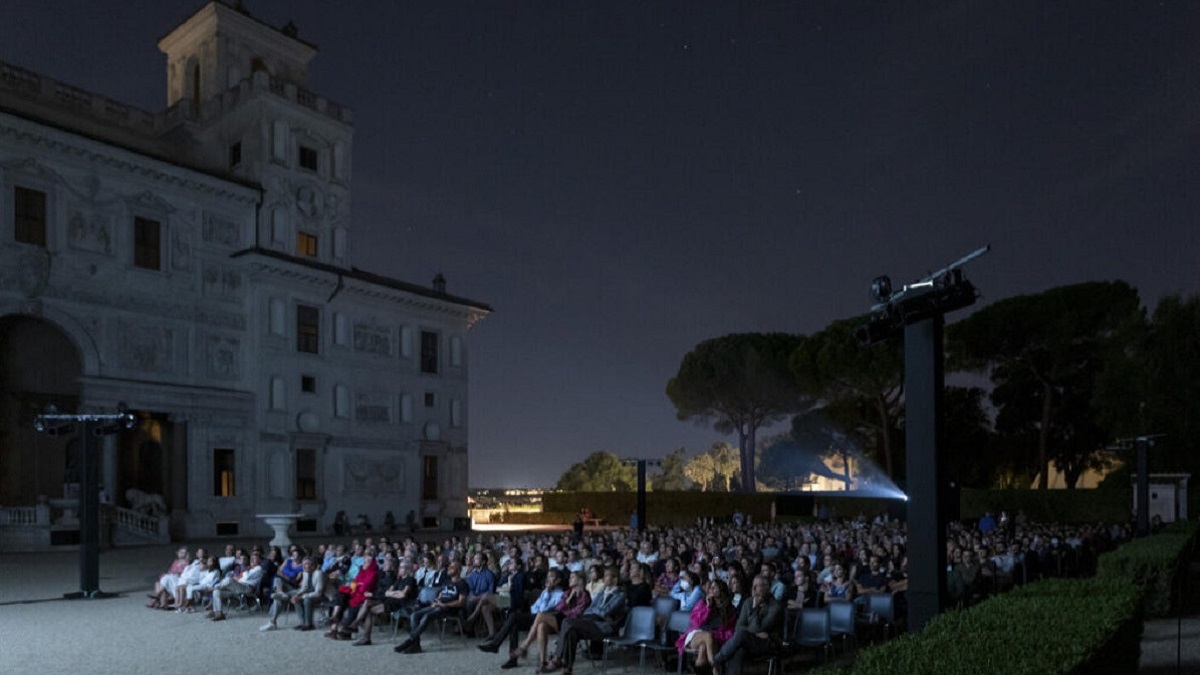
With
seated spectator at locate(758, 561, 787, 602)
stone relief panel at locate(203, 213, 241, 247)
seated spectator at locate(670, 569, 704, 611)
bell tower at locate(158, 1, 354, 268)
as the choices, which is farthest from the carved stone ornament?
seated spectator at locate(758, 561, 787, 602)

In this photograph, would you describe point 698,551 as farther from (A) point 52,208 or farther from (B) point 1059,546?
(A) point 52,208

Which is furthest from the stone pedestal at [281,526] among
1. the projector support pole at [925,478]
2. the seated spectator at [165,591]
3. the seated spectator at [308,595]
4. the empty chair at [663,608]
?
the projector support pole at [925,478]

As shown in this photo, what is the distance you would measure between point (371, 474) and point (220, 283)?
951 cm

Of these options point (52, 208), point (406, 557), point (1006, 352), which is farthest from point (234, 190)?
point (1006, 352)

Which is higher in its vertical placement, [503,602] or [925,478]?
[925,478]

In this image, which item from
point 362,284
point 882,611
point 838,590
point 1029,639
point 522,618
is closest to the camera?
point 1029,639

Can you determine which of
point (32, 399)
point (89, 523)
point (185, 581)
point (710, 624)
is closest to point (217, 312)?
point (32, 399)

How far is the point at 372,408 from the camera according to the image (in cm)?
3838

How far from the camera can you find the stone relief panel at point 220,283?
3297 centimetres

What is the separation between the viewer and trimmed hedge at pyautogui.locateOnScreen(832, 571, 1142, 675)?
543 centimetres

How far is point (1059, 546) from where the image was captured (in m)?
18.8

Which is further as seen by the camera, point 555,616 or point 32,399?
point 32,399

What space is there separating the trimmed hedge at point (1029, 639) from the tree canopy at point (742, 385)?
47127 millimetres

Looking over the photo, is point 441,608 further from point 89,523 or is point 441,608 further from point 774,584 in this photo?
point 89,523
